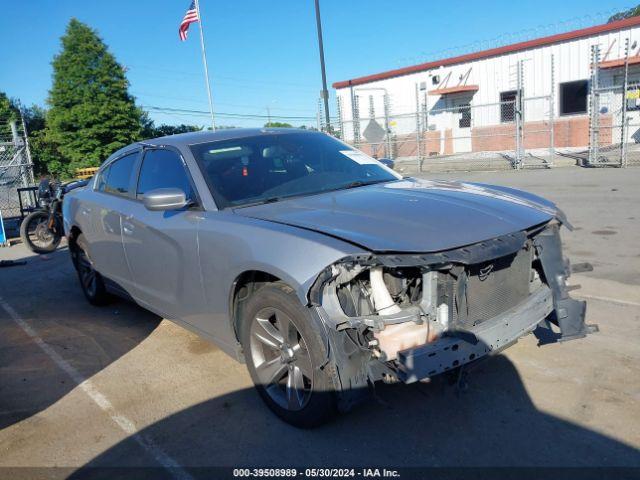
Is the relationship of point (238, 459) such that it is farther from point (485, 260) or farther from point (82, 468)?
point (485, 260)

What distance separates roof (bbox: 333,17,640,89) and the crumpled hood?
18.5 m

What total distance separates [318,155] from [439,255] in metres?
1.95

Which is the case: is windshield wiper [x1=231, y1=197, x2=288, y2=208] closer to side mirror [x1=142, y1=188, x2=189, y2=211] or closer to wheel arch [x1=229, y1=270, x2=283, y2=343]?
side mirror [x1=142, y1=188, x2=189, y2=211]

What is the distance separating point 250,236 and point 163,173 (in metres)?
1.52

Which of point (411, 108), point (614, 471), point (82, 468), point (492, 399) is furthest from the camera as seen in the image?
point (411, 108)

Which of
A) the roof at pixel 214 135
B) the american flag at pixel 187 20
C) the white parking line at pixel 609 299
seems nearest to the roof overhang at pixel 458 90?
the american flag at pixel 187 20

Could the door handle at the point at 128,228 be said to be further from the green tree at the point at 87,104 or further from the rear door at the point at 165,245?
the green tree at the point at 87,104

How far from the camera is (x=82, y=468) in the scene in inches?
118

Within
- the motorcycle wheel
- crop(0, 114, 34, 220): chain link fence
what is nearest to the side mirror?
the motorcycle wheel

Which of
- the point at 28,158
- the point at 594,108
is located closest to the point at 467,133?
the point at 594,108

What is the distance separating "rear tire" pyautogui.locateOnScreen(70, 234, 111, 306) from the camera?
5.77 m

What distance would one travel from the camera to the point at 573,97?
2048cm

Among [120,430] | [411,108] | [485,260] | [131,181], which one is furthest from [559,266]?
[411,108]

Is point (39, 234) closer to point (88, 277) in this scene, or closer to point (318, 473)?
point (88, 277)
